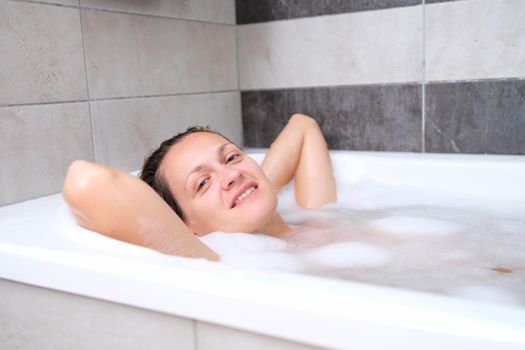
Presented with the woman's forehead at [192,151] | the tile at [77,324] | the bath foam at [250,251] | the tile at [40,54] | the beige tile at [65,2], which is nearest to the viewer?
the tile at [77,324]

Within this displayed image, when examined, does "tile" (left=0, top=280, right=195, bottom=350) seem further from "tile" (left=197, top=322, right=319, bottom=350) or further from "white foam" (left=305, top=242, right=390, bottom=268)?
"white foam" (left=305, top=242, right=390, bottom=268)

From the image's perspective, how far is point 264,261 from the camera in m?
1.15

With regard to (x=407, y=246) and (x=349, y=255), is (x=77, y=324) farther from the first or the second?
(x=407, y=246)

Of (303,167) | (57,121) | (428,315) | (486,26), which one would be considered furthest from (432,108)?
(428,315)

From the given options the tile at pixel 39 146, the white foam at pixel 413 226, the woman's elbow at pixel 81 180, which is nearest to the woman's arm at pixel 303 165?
the white foam at pixel 413 226

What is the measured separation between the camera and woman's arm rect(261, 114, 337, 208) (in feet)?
A: 5.51

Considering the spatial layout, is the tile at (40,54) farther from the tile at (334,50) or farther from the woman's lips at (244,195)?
the tile at (334,50)

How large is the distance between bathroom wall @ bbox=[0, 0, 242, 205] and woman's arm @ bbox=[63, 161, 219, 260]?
52cm

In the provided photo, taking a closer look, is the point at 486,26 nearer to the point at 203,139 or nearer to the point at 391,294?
the point at 203,139

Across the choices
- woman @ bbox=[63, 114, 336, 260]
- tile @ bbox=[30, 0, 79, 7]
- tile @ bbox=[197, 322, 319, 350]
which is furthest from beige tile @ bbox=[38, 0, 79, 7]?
tile @ bbox=[197, 322, 319, 350]

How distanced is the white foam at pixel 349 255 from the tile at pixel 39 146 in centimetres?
78

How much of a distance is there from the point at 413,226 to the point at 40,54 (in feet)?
3.65

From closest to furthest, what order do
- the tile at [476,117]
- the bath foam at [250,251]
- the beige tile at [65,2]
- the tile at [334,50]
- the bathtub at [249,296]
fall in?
the bathtub at [249,296] → the bath foam at [250,251] → the beige tile at [65,2] → the tile at [476,117] → the tile at [334,50]

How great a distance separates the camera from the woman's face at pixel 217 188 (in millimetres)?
1217
